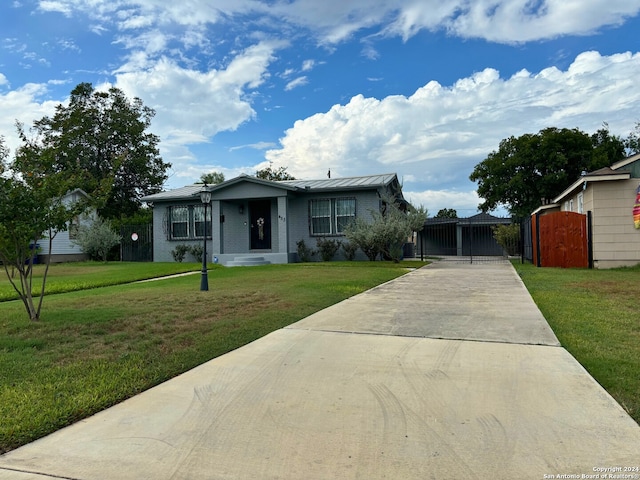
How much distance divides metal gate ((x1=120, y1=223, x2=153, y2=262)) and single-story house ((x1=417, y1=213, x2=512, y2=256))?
18254mm

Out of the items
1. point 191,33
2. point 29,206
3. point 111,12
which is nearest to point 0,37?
point 111,12

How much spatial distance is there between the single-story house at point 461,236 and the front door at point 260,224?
13445 millimetres

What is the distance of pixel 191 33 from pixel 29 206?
405 inches

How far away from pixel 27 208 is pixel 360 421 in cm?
551

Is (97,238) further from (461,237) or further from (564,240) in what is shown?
(461,237)

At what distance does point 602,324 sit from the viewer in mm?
6168

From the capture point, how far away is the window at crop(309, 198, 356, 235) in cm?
2089

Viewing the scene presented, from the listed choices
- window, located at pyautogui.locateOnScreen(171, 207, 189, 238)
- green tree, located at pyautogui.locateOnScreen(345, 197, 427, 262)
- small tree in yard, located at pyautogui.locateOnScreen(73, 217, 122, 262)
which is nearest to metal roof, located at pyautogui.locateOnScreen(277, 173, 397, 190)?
green tree, located at pyautogui.locateOnScreen(345, 197, 427, 262)

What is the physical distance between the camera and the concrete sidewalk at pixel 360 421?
2.66m

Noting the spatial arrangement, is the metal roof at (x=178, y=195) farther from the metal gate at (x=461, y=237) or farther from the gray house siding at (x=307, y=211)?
the metal gate at (x=461, y=237)

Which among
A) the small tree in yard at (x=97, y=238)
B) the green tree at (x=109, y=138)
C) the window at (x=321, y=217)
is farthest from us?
the green tree at (x=109, y=138)

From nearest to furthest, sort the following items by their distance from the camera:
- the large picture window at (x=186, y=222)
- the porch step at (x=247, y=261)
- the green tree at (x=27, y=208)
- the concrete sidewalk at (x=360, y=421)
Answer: the concrete sidewalk at (x=360, y=421) → the green tree at (x=27, y=208) → the porch step at (x=247, y=261) → the large picture window at (x=186, y=222)

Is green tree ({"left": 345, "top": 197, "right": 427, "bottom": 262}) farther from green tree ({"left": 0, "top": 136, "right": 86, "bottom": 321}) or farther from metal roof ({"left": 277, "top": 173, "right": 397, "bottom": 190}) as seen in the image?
green tree ({"left": 0, "top": 136, "right": 86, "bottom": 321})

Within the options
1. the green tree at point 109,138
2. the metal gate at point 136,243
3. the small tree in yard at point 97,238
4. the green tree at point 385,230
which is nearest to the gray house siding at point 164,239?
the metal gate at point 136,243
